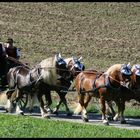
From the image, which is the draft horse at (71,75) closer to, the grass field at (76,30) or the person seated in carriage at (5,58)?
the person seated in carriage at (5,58)

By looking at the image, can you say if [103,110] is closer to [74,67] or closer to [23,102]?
[74,67]

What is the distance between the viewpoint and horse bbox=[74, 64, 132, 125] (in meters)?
17.5

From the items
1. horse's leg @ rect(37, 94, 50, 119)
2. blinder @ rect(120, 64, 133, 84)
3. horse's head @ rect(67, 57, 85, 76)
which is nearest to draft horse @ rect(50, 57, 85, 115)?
horse's head @ rect(67, 57, 85, 76)

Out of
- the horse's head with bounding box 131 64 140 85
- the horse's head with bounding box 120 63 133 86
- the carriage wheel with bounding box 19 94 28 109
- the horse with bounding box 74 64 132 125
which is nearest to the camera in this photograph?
the horse's head with bounding box 120 63 133 86

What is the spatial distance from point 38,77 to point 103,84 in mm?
2409

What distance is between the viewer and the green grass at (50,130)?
13766mm

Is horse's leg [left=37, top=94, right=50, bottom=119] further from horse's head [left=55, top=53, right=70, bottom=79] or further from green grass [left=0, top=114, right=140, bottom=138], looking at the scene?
green grass [left=0, top=114, right=140, bottom=138]

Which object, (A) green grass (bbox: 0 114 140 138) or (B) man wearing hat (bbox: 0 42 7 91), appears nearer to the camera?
(A) green grass (bbox: 0 114 140 138)

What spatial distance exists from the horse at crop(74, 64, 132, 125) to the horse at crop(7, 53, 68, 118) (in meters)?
0.70

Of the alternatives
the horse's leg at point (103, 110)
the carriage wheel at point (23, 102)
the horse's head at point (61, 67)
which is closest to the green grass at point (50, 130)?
the horse's leg at point (103, 110)

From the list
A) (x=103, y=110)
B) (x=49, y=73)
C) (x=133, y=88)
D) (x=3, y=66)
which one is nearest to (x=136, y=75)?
(x=133, y=88)

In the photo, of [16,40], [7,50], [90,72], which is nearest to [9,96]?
[7,50]

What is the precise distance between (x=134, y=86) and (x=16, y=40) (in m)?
17.6

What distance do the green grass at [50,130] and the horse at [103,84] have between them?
2222mm
